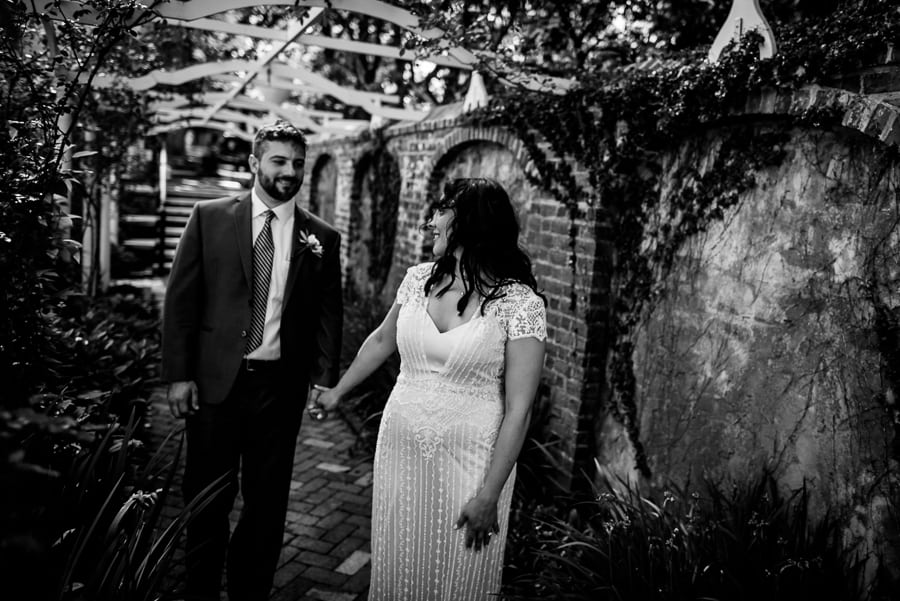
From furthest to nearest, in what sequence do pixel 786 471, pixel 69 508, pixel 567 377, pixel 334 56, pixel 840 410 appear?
pixel 334 56
pixel 567 377
pixel 786 471
pixel 840 410
pixel 69 508

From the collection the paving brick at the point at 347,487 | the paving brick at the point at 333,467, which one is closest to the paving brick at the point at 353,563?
the paving brick at the point at 347,487

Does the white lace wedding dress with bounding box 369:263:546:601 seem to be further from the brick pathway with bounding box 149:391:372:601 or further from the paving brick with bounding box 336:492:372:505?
the paving brick with bounding box 336:492:372:505

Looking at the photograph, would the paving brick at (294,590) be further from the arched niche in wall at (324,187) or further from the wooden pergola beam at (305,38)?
the arched niche in wall at (324,187)

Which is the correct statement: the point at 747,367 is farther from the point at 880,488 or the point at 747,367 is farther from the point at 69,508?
the point at 69,508

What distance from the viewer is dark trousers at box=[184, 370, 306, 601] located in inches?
113

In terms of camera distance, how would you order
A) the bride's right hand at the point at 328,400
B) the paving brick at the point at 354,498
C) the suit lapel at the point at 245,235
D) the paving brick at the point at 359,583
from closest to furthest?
the bride's right hand at the point at 328,400
the suit lapel at the point at 245,235
the paving brick at the point at 359,583
the paving brick at the point at 354,498

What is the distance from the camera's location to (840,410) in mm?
2635

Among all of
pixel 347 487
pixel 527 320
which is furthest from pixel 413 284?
pixel 347 487

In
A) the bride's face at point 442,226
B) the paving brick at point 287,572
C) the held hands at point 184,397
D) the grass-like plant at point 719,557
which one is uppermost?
→ the bride's face at point 442,226

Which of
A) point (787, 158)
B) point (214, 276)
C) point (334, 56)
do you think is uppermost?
point (334, 56)

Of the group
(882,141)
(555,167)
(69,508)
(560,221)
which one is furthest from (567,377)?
(69,508)

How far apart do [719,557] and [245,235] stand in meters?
2.35

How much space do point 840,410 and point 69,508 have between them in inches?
113

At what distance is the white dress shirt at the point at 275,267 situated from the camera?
2.94m
